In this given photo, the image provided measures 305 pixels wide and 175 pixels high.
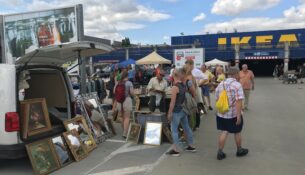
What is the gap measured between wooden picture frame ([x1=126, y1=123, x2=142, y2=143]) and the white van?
1293 millimetres

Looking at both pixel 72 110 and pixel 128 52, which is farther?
pixel 128 52

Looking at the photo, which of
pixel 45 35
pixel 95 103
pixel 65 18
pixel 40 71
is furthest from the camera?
pixel 45 35

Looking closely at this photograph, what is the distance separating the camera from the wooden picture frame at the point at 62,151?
5988 mm

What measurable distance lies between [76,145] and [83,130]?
541 millimetres

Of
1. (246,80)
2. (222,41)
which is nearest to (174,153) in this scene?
(246,80)

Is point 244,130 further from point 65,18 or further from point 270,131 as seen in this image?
point 65,18

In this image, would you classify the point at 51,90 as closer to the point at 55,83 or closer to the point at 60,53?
the point at 55,83

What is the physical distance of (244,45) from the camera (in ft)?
142

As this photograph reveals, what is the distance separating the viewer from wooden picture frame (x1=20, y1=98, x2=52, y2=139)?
5.73 meters

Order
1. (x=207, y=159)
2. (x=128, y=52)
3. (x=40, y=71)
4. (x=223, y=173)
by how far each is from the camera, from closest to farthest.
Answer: (x=223, y=173), (x=207, y=159), (x=40, y=71), (x=128, y=52)

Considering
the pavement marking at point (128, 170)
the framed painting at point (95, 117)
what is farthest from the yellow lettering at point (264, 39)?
the pavement marking at point (128, 170)

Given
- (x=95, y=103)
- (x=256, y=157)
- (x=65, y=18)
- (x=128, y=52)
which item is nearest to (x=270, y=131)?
(x=256, y=157)

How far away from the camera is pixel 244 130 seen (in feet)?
28.6

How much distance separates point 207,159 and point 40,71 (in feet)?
12.2
